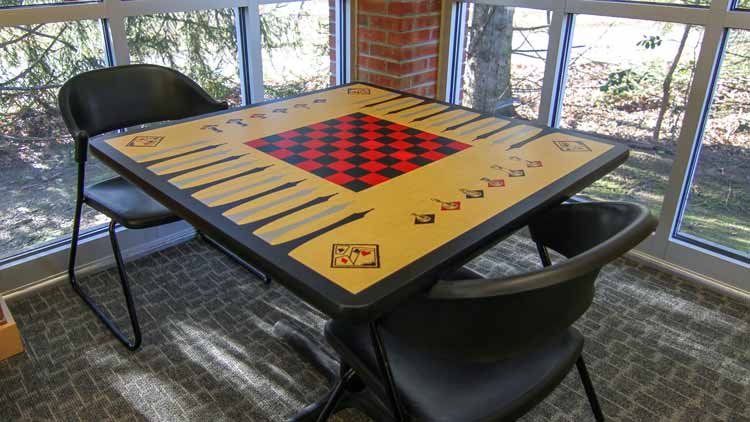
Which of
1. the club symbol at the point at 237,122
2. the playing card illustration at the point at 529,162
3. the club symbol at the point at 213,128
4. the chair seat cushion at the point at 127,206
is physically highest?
the club symbol at the point at 237,122

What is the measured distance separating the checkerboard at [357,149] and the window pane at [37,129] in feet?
3.64

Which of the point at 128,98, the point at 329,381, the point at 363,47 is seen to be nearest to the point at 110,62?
the point at 128,98

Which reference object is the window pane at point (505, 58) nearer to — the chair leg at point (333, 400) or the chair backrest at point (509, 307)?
the chair backrest at point (509, 307)

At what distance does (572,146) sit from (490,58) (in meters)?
1.48

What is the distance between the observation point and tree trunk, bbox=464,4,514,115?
9.99ft

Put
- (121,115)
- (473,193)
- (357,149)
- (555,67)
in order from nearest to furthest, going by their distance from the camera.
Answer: (473,193), (357,149), (121,115), (555,67)

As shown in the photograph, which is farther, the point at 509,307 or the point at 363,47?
the point at 363,47

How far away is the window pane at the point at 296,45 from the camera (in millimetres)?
2934

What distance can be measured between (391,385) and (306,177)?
599 millimetres

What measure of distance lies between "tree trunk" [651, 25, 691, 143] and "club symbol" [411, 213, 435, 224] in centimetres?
172

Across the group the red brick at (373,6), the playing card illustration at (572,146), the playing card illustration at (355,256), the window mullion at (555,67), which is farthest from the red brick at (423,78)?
the playing card illustration at (355,256)

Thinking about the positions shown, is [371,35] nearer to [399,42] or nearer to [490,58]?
[399,42]

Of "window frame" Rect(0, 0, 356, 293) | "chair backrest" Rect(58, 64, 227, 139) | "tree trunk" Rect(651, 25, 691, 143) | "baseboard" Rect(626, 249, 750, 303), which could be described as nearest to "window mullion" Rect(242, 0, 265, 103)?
"window frame" Rect(0, 0, 356, 293)

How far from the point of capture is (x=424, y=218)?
4.40 ft
